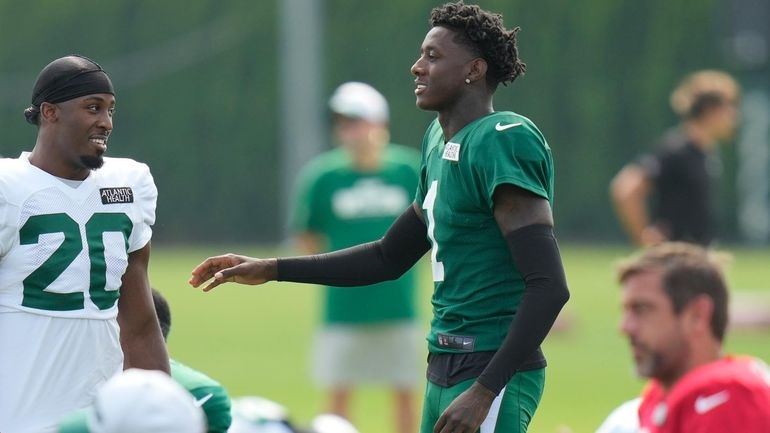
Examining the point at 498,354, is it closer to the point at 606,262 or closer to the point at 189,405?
the point at 189,405

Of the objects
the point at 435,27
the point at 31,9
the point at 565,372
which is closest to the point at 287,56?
A: the point at 31,9

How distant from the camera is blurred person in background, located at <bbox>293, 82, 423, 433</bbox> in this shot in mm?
9602

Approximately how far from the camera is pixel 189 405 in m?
3.67

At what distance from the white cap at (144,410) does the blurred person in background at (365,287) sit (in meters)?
5.83

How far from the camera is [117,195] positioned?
4934 millimetres

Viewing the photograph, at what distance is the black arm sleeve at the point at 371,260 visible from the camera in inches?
210

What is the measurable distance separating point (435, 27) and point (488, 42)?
7.9 inches

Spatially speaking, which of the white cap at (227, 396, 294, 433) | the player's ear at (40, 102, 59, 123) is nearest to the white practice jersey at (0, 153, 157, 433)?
the player's ear at (40, 102, 59, 123)

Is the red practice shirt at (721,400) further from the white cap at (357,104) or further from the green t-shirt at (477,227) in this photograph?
the white cap at (357,104)

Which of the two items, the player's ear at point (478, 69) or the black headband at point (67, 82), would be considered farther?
the player's ear at point (478, 69)

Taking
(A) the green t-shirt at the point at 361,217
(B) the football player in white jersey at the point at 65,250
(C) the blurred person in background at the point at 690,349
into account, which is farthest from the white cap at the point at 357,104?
(C) the blurred person in background at the point at 690,349

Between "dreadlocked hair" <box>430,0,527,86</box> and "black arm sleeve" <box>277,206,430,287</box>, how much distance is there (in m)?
0.62

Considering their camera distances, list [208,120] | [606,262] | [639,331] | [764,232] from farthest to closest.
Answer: [208,120] → [764,232] → [606,262] → [639,331]

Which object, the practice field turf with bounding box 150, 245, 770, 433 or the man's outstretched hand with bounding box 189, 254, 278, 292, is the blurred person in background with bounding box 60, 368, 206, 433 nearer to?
the man's outstretched hand with bounding box 189, 254, 278, 292
